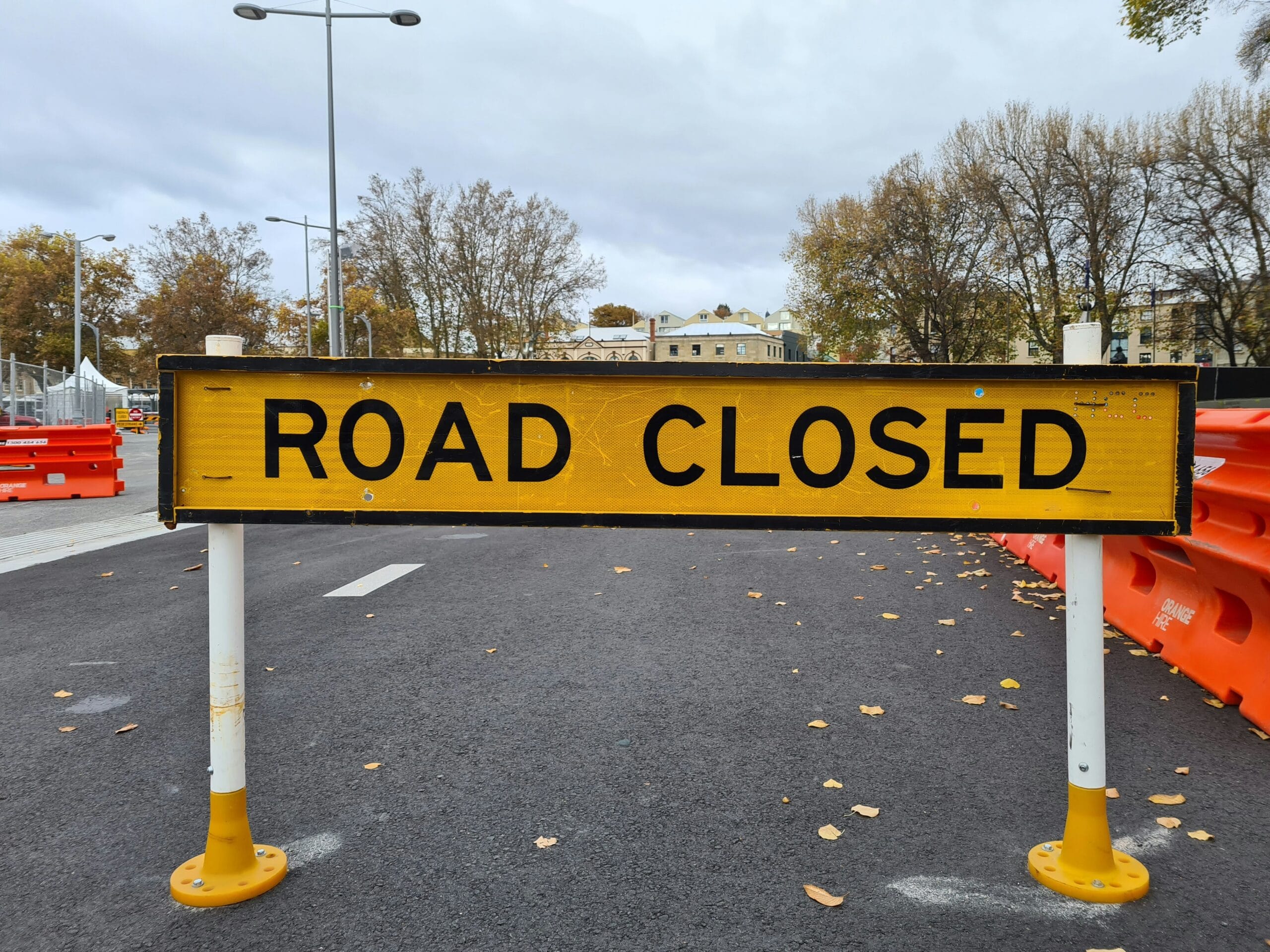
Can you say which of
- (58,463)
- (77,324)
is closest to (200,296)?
(77,324)

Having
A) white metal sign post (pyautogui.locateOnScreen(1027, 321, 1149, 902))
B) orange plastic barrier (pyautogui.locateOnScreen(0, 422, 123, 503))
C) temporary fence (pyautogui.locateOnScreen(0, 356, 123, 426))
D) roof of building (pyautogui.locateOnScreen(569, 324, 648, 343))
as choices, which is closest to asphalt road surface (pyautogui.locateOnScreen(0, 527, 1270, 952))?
white metal sign post (pyautogui.locateOnScreen(1027, 321, 1149, 902))

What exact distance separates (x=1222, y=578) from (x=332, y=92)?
28.1 m

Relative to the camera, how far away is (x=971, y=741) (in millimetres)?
4078

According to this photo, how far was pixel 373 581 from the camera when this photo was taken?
784 centimetres

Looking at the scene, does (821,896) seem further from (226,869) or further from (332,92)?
(332,92)

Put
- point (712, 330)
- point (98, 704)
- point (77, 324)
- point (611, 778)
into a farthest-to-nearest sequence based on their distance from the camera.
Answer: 1. point (712, 330)
2. point (77, 324)
3. point (98, 704)
4. point (611, 778)

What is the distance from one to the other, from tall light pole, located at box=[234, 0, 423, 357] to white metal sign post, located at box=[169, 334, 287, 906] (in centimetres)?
2422

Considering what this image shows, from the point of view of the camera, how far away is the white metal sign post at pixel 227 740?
2.85 meters

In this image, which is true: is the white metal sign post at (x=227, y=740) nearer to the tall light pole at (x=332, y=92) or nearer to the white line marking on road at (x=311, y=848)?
the white line marking on road at (x=311, y=848)

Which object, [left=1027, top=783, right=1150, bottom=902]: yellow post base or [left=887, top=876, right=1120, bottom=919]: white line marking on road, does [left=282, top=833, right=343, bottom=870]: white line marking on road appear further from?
[left=1027, top=783, right=1150, bottom=902]: yellow post base

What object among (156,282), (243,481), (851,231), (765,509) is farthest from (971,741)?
(156,282)

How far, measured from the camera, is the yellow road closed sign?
2.82m

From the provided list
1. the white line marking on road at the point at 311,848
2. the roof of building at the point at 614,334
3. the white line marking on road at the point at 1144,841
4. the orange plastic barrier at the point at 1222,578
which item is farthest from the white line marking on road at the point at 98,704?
the roof of building at the point at 614,334

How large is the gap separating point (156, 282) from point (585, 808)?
6076cm
